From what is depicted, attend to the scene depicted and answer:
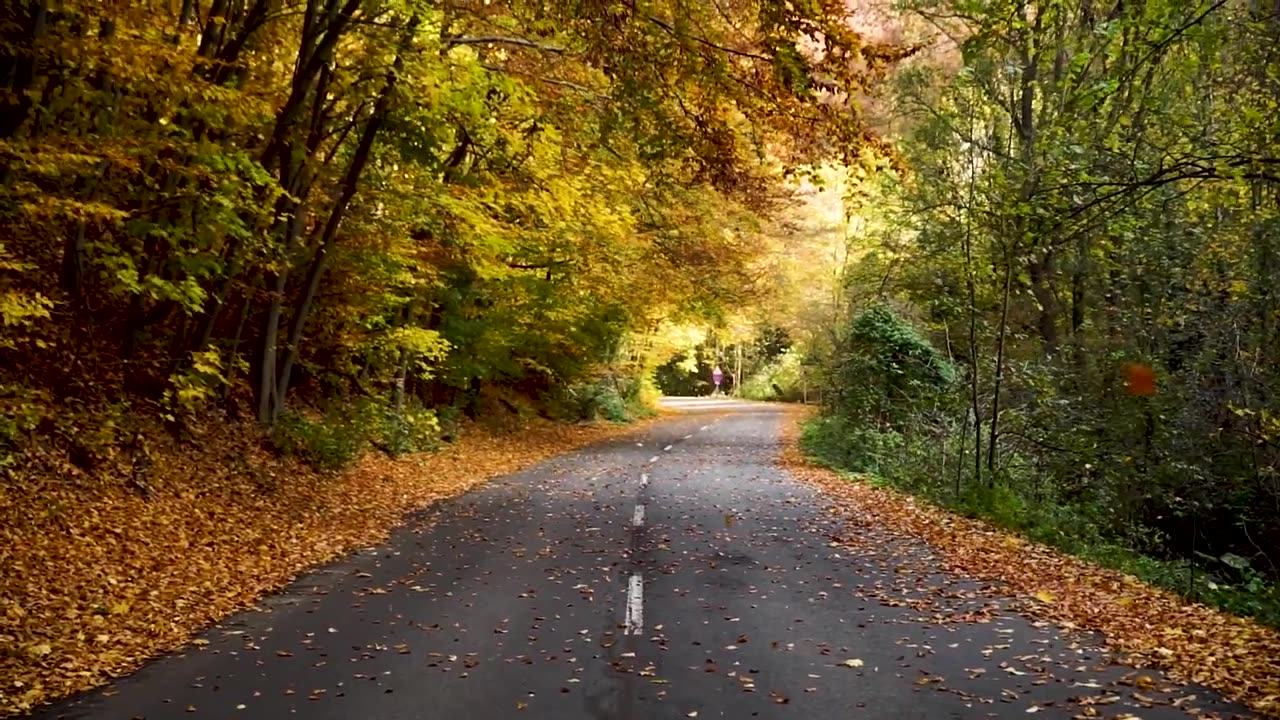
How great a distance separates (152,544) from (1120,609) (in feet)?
30.3

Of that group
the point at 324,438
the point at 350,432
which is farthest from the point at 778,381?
the point at 324,438

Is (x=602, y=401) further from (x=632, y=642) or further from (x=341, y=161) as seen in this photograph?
(x=632, y=642)

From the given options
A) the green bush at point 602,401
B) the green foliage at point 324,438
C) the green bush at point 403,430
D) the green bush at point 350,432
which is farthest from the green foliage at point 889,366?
the green bush at point 602,401

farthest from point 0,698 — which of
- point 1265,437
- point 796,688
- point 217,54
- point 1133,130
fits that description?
point 1133,130

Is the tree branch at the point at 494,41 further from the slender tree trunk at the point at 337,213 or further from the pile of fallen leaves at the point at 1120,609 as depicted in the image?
the pile of fallen leaves at the point at 1120,609

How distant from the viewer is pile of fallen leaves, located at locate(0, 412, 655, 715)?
22.7ft

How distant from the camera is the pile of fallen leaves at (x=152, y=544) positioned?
693cm

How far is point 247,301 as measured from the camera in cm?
1529

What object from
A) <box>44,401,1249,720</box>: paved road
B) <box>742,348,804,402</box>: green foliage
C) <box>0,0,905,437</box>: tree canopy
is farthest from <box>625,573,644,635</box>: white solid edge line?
<box>742,348,804,402</box>: green foliage

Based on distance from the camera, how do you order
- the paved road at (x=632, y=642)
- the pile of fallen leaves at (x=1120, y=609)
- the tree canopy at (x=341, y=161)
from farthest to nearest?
the tree canopy at (x=341, y=161) → the pile of fallen leaves at (x=1120, y=609) → the paved road at (x=632, y=642)

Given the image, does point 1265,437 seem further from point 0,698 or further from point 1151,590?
point 0,698

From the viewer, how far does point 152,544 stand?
32.8ft

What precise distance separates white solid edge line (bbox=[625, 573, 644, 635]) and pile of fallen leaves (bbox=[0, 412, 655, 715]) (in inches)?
130

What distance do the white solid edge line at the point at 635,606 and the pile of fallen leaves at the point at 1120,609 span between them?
11.0 feet
